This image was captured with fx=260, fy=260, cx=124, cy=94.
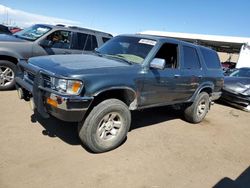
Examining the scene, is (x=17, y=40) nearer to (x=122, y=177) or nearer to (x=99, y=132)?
(x=99, y=132)

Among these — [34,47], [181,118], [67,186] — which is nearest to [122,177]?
[67,186]

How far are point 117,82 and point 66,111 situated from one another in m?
0.94

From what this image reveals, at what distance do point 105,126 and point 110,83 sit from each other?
0.73 m

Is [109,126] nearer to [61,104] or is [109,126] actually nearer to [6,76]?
[61,104]

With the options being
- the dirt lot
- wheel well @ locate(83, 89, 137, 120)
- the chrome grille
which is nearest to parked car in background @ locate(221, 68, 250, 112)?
the dirt lot

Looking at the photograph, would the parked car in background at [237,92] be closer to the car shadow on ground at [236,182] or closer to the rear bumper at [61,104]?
the car shadow on ground at [236,182]

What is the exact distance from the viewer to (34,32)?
7.59m

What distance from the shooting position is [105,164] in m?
3.86

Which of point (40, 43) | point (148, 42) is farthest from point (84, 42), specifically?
point (148, 42)

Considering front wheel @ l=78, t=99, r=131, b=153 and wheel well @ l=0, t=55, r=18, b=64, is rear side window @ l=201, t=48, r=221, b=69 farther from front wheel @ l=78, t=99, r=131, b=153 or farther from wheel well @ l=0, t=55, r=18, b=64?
wheel well @ l=0, t=55, r=18, b=64

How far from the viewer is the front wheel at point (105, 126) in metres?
3.92

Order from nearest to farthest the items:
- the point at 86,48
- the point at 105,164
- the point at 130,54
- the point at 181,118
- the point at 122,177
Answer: the point at 122,177, the point at 105,164, the point at 130,54, the point at 181,118, the point at 86,48

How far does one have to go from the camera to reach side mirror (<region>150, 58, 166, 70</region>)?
4445 millimetres

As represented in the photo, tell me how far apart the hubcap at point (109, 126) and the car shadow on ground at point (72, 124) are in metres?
0.54
